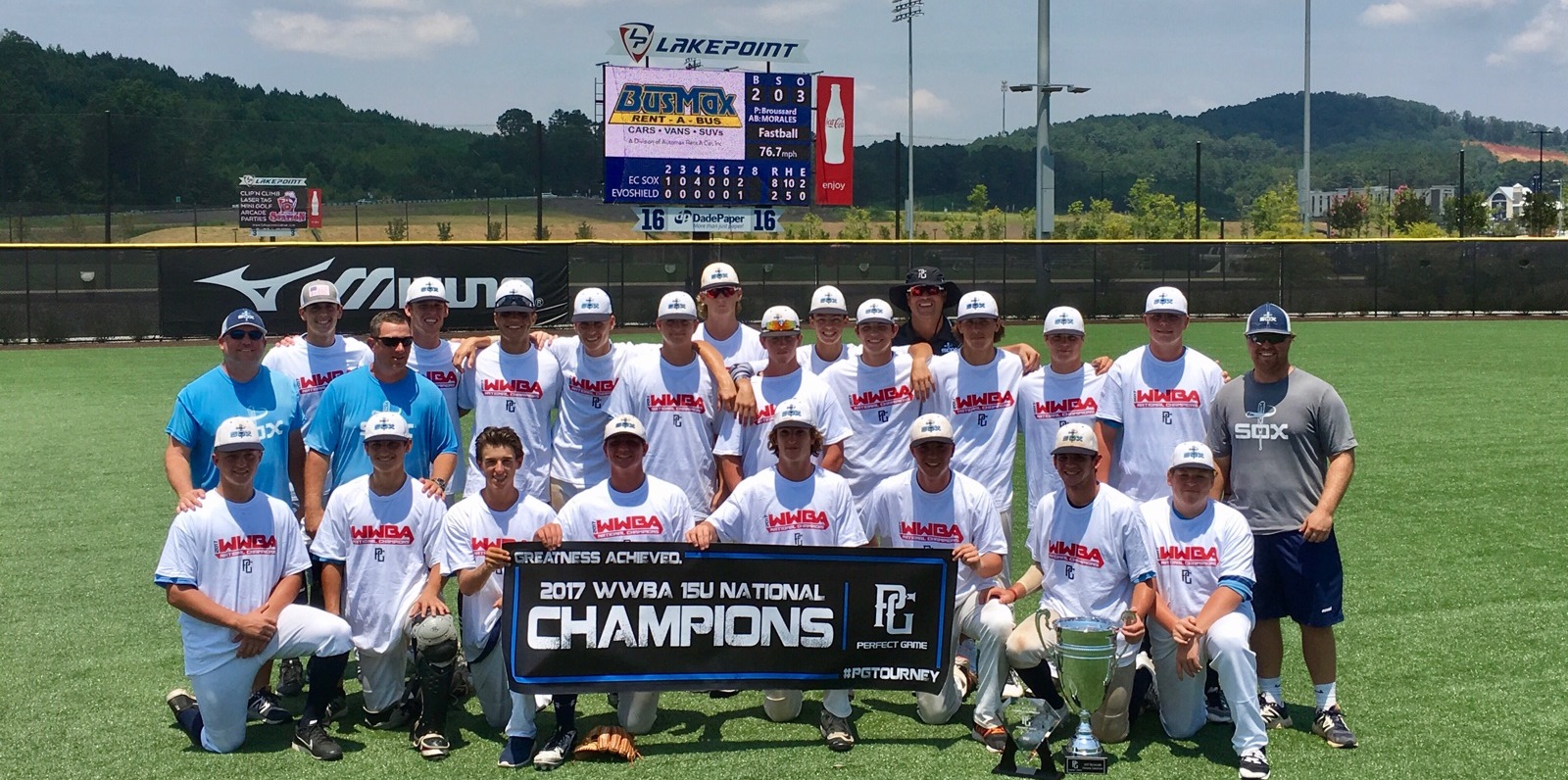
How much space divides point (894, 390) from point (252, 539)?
3191 mm

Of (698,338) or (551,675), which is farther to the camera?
(698,338)

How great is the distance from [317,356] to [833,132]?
22624 mm

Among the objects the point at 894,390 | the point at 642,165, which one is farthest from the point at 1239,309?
the point at 894,390

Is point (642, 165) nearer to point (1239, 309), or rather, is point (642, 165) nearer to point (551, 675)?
point (1239, 309)

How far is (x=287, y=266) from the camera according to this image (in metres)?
24.0

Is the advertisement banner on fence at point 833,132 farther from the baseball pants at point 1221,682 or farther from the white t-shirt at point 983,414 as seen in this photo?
the baseball pants at point 1221,682

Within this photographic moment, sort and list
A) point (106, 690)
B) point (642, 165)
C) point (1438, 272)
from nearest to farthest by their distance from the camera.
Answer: point (106, 690) < point (642, 165) < point (1438, 272)

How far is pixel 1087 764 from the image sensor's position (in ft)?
17.1

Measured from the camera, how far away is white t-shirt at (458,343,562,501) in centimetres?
675

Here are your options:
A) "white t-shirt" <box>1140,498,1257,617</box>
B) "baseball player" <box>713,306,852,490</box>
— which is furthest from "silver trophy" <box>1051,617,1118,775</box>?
"baseball player" <box>713,306,852,490</box>

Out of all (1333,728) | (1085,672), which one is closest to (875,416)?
(1085,672)

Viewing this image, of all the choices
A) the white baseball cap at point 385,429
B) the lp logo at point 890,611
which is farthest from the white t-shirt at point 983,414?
the white baseball cap at point 385,429

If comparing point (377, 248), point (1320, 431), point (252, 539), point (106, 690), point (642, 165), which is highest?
point (642, 165)

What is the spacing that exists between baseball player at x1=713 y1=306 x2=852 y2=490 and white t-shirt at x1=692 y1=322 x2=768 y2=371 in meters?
0.29
